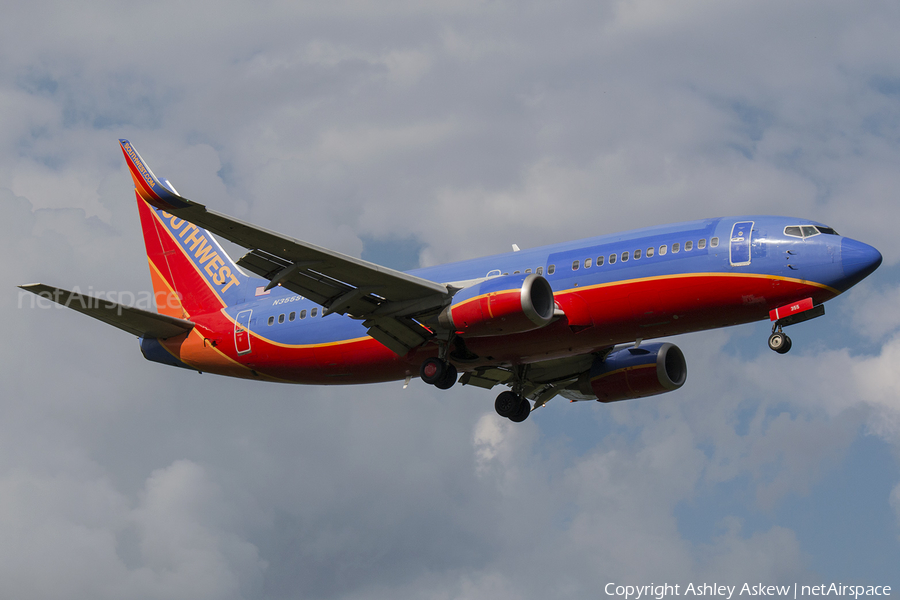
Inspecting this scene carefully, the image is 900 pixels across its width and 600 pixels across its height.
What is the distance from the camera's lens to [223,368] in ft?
124

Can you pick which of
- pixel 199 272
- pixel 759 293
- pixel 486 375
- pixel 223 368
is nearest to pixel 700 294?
pixel 759 293

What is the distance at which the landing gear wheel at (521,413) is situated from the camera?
3734 cm

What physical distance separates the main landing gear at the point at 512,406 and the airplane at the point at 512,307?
77mm

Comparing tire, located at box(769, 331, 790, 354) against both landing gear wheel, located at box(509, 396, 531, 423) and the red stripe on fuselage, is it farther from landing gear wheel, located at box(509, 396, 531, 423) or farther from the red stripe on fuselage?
landing gear wheel, located at box(509, 396, 531, 423)

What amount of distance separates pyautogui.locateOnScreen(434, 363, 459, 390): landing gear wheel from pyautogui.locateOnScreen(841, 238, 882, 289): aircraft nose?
12.5 meters

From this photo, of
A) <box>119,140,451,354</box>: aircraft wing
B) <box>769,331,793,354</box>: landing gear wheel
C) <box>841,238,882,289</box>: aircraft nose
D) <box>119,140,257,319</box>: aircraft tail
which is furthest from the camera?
<box>119,140,257,319</box>: aircraft tail

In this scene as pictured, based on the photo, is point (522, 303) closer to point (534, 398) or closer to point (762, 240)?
point (762, 240)

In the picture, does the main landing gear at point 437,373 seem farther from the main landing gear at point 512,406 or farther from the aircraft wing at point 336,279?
the main landing gear at point 512,406

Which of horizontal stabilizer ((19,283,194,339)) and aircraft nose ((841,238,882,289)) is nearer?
aircraft nose ((841,238,882,289))

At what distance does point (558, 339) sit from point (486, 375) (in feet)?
22.3

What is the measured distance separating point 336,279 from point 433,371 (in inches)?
173

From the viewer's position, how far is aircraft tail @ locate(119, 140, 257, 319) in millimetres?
39688

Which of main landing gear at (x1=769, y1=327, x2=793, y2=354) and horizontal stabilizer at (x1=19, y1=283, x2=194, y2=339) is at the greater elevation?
horizontal stabilizer at (x1=19, y1=283, x2=194, y2=339)

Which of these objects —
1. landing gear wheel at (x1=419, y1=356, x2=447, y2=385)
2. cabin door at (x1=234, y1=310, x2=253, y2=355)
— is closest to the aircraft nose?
landing gear wheel at (x1=419, y1=356, x2=447, y2=385)
